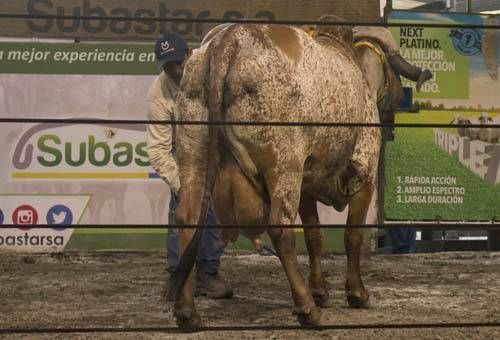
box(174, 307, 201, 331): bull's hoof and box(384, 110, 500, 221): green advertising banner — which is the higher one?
box(384, 110, 500, 221): green advertising banner

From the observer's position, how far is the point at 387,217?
9.92 metres

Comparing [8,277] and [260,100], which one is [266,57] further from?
[8,277]

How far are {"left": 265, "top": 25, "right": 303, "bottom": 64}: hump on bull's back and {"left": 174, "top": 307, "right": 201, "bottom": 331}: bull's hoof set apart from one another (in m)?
1.51

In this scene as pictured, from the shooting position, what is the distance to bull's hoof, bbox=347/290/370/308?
21.8 ft

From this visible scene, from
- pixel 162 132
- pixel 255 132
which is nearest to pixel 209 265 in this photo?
pixel 162 132

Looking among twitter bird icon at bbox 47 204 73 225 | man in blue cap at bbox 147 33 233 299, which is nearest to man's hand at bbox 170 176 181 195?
man in blue cap at bbox 147 33 233 299

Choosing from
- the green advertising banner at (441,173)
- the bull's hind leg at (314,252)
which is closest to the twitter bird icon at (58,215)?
the green advertising banner at (441,173)

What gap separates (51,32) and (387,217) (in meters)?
3.65

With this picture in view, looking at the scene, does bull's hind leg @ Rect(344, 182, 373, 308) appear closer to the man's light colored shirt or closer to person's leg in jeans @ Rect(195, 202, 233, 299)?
person's leg in jeans @ Rect(195, 202, 233, 299)

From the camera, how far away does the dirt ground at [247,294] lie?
597 centimetres

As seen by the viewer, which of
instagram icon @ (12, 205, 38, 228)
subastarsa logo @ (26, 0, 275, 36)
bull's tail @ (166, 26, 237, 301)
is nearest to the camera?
bull's tail @ (166, 26, 237, 301)

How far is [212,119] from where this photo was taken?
551cm

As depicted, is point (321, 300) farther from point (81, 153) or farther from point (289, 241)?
point (81, 153)

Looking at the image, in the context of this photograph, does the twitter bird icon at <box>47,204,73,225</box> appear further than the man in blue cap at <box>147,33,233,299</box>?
Yes
